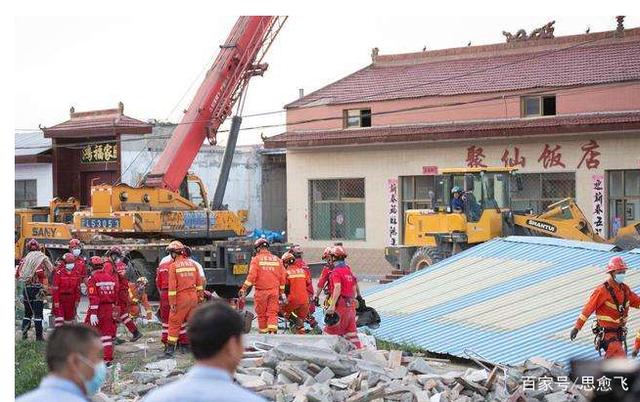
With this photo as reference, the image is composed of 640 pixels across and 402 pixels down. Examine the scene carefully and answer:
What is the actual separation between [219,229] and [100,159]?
27.4 feet

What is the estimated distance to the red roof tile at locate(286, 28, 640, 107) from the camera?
84.4 feet

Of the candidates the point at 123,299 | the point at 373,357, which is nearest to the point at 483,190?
the point at 123,299

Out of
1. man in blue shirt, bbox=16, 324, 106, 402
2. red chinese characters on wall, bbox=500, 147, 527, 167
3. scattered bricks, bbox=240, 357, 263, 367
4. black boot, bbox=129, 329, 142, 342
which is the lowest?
black boot, bbox=129, 329, 142, 342

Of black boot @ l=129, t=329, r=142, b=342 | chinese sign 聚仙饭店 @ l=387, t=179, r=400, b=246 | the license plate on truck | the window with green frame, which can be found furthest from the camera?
the window with green frame

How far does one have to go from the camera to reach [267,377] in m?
10.4

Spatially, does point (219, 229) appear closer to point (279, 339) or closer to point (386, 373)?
point (279, 339)

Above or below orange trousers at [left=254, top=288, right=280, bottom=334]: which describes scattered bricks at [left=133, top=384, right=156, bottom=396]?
below

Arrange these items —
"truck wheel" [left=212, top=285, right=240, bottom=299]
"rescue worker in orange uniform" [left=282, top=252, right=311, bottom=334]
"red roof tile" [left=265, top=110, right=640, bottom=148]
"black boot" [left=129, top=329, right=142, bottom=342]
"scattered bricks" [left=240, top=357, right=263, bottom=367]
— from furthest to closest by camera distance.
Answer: "red roof tile" [left=265, top=110, right=640, bottom=148] < "truck wheel" [left=212, top=285, right=240, bottom=299] < "black boot" [left=129, top=329, right=142, bottom=342] < "rescue worker in orange uniform" [left=282, top=252, right=311, bottom=334] < "scattered bricks" [left=240, top=357, right=263, bottom=367]

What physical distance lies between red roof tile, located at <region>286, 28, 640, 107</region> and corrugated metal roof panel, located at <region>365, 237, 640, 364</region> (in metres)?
8.49

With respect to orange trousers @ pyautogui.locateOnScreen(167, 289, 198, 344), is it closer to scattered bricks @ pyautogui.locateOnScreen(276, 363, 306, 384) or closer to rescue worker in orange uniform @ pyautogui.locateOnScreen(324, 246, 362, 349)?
rescue worker in orange uniform @ pyautogui.locateOnScreen(324, 246, 362, 349)

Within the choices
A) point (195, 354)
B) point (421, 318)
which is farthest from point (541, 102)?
point (195, 354)

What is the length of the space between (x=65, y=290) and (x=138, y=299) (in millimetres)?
3309


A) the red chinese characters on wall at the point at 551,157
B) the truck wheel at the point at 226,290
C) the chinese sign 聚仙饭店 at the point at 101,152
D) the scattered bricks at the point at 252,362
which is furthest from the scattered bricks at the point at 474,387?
the chinese sign 聚仙饭店 at the point at 101,152

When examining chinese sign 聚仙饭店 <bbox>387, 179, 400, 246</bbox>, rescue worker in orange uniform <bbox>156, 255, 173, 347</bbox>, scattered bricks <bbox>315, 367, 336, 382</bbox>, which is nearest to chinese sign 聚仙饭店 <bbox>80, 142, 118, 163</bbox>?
chinese sign 聚仙饭店 <bbox>387, 179, 400, 246</bbox>
